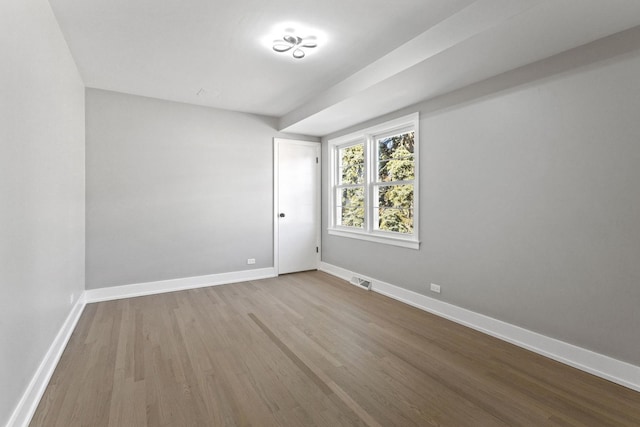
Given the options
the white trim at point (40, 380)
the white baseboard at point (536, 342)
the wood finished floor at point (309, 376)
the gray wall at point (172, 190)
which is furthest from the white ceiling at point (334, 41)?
the white trim at point (40, 380)

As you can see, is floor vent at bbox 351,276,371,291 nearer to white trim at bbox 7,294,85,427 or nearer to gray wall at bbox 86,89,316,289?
gray wall at bbox 86,89,316,289

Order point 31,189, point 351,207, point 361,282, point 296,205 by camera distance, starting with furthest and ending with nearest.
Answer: point 296,205 → point 351,207 → point 361,282 → point 31,189

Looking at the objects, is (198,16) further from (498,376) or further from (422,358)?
(498,376)

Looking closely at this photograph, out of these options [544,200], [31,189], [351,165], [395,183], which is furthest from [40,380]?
[351,165]

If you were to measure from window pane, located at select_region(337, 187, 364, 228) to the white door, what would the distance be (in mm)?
489

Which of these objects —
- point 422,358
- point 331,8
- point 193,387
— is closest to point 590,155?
point 422,358

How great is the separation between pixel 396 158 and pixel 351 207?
1.20 meters

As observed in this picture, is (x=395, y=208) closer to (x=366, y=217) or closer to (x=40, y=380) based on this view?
(x=366, y=217)

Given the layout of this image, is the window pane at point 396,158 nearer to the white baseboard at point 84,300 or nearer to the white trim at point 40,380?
the white baseboard at point 84,300

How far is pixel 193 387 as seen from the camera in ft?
6.78

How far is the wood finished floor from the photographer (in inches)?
70.4

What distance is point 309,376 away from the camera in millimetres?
2186

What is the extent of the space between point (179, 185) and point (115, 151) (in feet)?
2.80

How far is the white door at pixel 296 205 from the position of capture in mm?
5109
